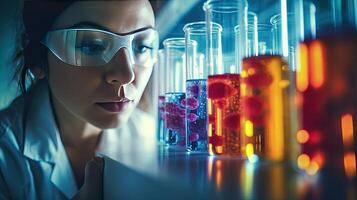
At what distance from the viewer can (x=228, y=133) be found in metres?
0.71

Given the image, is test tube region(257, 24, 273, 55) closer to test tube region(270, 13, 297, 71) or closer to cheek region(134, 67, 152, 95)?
test tube region(270, 13, 297, 71)

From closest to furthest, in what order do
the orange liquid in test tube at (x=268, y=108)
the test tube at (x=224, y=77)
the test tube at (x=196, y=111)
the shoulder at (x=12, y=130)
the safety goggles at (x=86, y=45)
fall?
the orange liquid in test tube at (x=268, y=108), the test tube at (x=224, y=77), the test tube at (x=196, y=111), the safety goggles at (x=86, y=45), the shoulder at (x=12, y=130)

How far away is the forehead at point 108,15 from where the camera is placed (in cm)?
102

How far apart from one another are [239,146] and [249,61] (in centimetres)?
19

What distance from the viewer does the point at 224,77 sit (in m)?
0.72

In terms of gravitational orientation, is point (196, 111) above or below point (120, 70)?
below

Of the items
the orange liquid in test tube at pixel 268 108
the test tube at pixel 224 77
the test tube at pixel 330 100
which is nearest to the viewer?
the test tube at pixel 330 100

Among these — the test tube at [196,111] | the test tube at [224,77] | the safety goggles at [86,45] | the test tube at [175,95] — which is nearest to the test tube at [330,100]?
the test tube at [224,77]

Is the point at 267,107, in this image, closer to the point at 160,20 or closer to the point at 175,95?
the point at 175,95

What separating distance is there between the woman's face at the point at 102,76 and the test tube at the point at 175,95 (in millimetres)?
90

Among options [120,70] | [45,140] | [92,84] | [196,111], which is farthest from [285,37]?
[45,140]

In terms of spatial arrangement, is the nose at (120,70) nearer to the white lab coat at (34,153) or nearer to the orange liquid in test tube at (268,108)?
the white lab coat at (34,153)

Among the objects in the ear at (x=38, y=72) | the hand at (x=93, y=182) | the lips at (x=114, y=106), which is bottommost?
the hand at (x=93, y=182)

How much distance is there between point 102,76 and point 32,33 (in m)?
0.29
